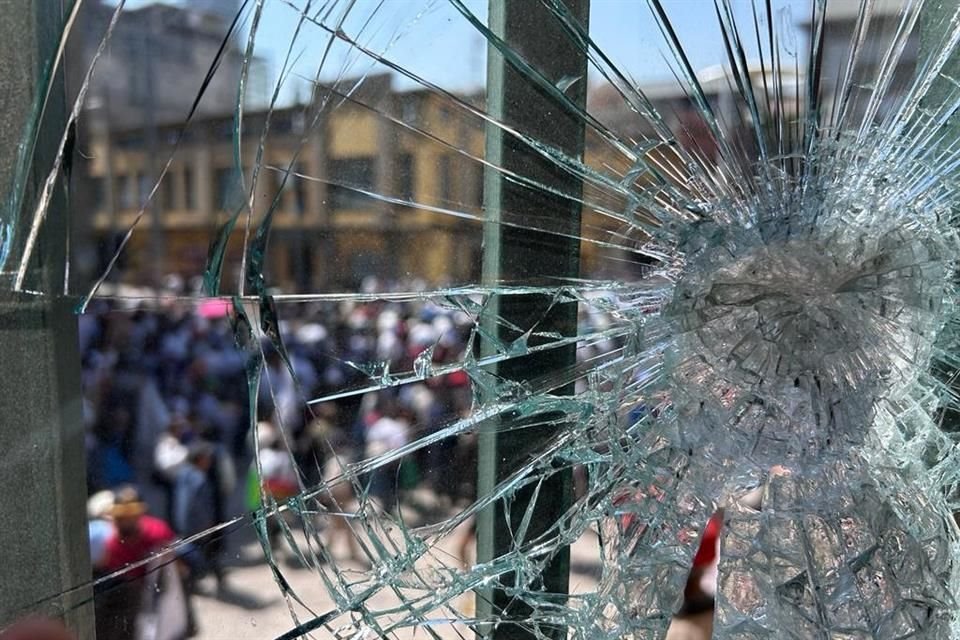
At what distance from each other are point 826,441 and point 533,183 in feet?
1.54

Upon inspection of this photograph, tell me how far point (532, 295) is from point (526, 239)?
0.25 ft

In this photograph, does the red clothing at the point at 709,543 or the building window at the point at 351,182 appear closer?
the red clothing at the point at 709,543

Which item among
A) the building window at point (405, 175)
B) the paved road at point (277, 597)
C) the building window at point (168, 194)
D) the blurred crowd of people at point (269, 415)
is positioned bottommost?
the paved road at point (277, 597)

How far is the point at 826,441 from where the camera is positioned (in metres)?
0.94

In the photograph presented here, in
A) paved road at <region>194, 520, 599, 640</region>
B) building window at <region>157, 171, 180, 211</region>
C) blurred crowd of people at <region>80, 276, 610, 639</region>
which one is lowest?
paved road at <region>194, 520, 599, 640</region>

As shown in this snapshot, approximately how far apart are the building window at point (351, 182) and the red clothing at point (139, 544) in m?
0.48

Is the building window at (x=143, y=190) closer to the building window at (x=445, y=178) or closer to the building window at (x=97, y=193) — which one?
the building window at (x=97, y=193)

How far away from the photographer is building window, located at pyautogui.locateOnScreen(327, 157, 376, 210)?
1086mm

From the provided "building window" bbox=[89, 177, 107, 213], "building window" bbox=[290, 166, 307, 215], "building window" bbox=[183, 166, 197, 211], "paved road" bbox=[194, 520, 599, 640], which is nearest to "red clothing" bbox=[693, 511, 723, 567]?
"paved road" bbox=[194, 520, 599, 640]

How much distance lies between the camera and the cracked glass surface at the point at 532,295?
94 cm

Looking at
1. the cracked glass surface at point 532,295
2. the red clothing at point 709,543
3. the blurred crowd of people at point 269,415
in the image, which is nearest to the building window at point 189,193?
the cracked glass surface at point 532,295

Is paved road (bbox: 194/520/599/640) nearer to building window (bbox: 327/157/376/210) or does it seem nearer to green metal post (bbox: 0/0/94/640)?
green metal post (bbox: 0/0/94/640)

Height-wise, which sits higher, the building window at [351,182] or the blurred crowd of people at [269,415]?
the building window at [351,182]

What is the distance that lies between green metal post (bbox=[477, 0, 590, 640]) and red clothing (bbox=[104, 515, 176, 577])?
41 centimetres
